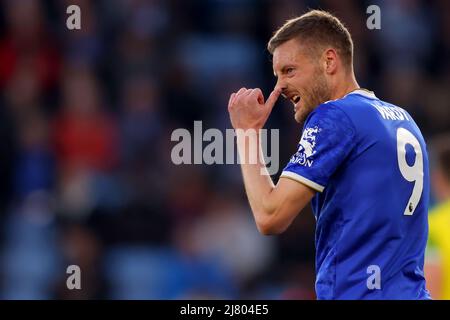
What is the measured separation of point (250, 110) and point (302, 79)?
0.80 feet

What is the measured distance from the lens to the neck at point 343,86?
13.7ft

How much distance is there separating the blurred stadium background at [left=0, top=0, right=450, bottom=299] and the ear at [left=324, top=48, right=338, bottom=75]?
4.52 meters

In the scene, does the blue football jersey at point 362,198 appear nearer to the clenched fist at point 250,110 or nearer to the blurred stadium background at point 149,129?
the clenched fist at point 250,110

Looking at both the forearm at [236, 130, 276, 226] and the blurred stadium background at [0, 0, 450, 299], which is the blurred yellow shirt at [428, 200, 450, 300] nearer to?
the forearm at [236, 130, 276, 226]

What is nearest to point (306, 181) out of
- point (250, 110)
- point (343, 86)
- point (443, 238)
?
point (250, 110)

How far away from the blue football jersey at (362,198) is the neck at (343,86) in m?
0.18

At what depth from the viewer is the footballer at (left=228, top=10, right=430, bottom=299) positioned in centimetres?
387

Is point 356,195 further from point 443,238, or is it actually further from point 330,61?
point 443,238

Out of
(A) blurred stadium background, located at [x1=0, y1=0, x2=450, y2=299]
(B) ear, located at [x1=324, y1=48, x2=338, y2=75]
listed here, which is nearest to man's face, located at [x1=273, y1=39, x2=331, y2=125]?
(B) ear, located at [x1=324, y1=48, x2=338, y2=75]

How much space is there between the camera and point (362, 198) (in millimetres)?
3879

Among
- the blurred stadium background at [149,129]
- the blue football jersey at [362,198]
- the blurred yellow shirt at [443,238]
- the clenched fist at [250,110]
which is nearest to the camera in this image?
the blue football jersey at [362,198]

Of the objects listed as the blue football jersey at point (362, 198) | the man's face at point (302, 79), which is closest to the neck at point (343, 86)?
the man's face at point (302, 79)
